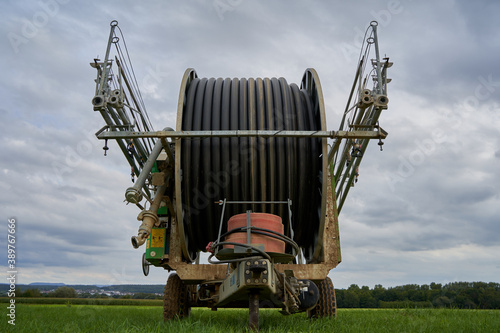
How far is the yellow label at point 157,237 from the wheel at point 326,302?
209cm

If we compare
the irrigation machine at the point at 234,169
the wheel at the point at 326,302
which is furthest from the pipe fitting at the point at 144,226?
the wheel at the point at 326,302

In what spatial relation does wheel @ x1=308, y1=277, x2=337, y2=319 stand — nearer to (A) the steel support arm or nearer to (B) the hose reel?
(B) the hose reel

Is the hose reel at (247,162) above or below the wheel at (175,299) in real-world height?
above

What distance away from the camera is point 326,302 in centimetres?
586

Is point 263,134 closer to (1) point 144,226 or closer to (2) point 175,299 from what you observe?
(1) point 144,226

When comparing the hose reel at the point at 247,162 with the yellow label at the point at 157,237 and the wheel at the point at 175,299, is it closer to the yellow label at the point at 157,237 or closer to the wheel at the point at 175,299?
the yellow label at the point at 157,237

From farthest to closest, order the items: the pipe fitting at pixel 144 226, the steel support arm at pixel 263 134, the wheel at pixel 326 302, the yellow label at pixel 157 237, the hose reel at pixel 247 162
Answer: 1. the wheel at pixel 326 302
2. the yellow label at pixel 157 237
3. the hose reel at pixel 247 162
4. the steel support arm at pixel 263 134
5. the pipe fitting at pixel 144 226

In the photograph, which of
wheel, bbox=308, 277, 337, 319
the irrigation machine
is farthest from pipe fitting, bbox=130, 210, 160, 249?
wheel, bbox=308, 277, 337, 319

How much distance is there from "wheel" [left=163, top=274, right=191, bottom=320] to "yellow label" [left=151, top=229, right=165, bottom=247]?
56 centimetres

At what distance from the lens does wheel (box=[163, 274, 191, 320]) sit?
5.65 metres

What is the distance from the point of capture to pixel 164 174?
18.1ft

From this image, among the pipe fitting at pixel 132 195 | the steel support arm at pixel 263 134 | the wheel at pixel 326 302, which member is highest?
the steel support arm at pixel 263 134

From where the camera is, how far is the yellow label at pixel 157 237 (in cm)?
562

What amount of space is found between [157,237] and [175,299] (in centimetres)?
82
